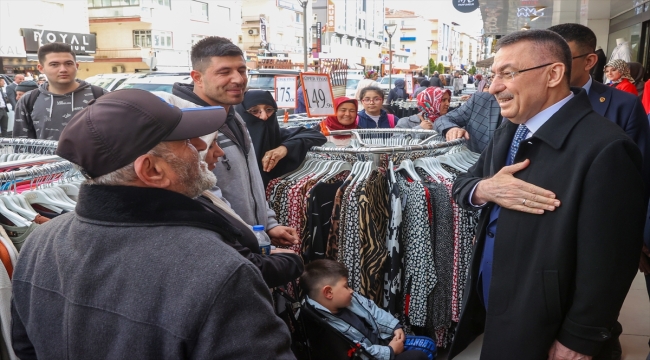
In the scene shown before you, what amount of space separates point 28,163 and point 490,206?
2.19m

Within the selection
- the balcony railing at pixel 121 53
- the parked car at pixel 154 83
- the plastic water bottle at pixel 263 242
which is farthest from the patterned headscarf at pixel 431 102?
the balcony railing at pixel 121 53

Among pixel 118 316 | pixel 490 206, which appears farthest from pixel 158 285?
pixel 490 206

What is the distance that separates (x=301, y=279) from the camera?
102 inches

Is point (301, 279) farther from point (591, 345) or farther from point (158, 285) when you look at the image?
point (158, 285)

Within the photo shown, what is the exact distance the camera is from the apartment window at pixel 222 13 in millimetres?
37625

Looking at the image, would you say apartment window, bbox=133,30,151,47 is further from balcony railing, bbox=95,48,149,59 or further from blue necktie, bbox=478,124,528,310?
blue necktie, bbox=478,124,528,310

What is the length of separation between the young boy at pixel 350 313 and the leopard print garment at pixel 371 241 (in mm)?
137

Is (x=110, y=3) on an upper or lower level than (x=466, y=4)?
upper

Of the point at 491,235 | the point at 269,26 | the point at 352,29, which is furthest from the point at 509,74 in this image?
the point at 352,29

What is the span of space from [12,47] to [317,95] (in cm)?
2413

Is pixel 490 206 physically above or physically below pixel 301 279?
above

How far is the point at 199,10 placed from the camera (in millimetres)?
36188

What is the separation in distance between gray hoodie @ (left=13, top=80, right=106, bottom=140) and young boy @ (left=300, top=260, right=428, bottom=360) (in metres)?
2.63

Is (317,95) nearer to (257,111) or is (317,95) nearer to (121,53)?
(257,111)
